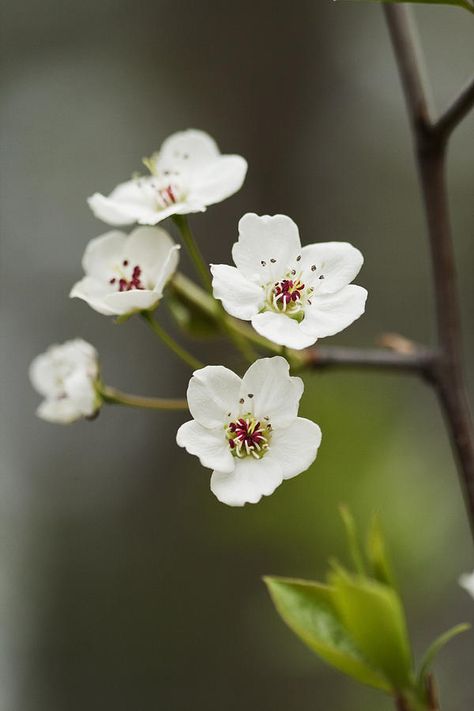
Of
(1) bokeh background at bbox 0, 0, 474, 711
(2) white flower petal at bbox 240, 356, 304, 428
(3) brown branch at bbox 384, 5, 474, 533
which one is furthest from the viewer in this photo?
(1) bokeh background at bbox 0, 0, 474, 711

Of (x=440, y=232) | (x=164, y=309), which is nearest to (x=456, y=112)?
(x=440, y=232)

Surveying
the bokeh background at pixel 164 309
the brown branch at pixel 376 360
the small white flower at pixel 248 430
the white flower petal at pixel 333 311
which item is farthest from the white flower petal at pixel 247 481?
the bokeh background at pixel 164 309

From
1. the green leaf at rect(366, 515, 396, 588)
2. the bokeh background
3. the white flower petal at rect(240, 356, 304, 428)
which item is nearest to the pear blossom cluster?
the white flower petal at rect(240, 356, 304, 428)

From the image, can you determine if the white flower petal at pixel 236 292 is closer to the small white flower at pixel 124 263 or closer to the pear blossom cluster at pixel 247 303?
the pear blossom cluster at pixel 247 303

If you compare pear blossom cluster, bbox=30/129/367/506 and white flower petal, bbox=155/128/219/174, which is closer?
pear blossom cluster, bbox=30/129/367/506

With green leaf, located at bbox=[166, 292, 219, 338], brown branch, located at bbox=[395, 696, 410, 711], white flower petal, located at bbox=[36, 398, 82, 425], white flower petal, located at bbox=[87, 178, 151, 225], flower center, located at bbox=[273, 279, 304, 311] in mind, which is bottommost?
brown branch, located at bbox=[395, 696, 410, 711]

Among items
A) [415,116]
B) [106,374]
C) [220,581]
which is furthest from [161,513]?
[415,116]

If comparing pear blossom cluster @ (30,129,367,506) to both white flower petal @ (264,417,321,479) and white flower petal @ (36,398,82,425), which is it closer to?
white flower petal @ (264,417,321,479)
